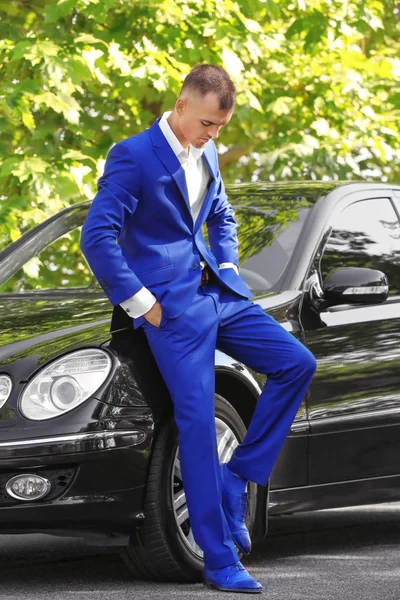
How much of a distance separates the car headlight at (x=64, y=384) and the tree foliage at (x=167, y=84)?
511 cm

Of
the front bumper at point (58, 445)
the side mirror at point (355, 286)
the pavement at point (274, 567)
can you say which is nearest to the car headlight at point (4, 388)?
the front bumper at point (58, 445)

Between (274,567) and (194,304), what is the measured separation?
1.39 m

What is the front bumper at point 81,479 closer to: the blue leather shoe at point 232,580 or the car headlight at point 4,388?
the car headlight at point 4,388

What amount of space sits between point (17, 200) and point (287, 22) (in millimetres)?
4858

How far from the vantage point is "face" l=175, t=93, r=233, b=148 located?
5.35 meters

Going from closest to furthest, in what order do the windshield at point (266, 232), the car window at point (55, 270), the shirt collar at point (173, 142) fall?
the shirt collar at point (173, 142) < the windshield at point (266, 232) < the car window at point (55, 270)

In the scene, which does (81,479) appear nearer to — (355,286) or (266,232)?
(355,286)

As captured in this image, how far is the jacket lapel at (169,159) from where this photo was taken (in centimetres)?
548

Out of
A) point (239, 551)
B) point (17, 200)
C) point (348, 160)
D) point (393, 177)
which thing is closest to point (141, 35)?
point (17, 200)

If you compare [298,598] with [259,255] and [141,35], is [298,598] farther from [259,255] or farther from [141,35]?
[141,35]

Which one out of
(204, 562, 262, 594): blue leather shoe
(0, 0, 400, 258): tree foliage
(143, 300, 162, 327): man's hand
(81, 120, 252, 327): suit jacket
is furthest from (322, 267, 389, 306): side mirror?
(0, 0, 400, 258): tree foliage

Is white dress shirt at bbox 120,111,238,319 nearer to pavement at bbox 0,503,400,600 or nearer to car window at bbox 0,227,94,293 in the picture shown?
pavement at bbox 0,503,400,600

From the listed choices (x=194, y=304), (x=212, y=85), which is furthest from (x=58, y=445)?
(x=212, y=85)

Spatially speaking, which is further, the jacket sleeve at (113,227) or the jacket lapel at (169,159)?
the jacket lapel at (169,159)
